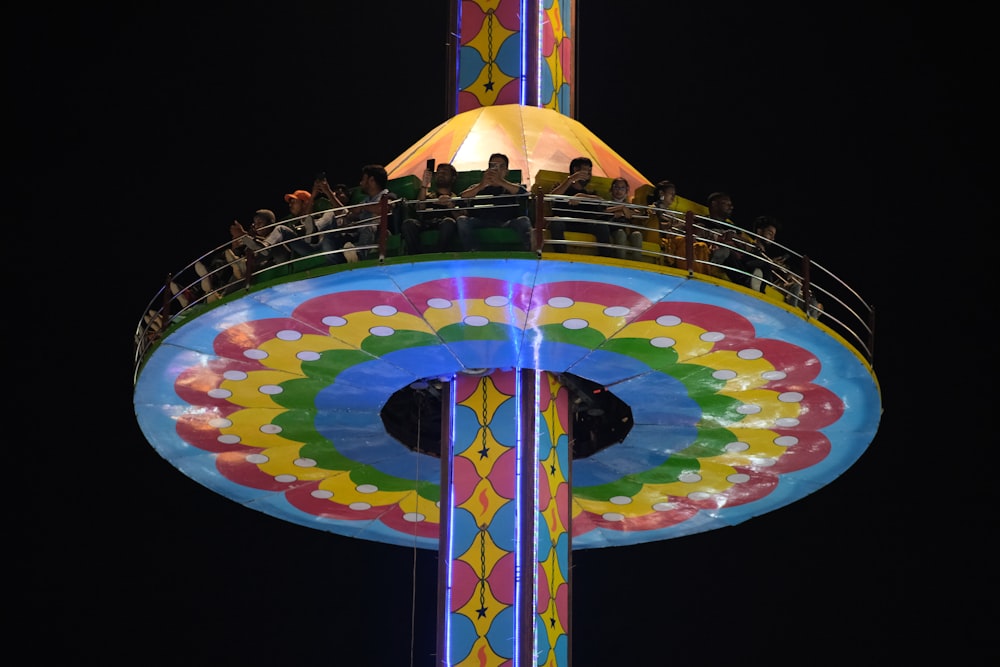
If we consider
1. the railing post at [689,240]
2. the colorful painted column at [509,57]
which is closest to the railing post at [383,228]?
the railing post at [689,240]

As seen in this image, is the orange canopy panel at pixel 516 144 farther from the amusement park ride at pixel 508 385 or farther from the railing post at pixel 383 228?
the railing post at pixel 383 228

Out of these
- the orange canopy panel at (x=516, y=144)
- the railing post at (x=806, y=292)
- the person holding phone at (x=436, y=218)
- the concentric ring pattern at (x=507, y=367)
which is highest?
the orange canopy panel at (x=516, y=144)

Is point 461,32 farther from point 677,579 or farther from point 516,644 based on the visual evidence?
point 677,579

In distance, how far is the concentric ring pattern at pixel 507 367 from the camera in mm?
25125

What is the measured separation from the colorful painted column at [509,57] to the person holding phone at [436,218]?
4.89 meters

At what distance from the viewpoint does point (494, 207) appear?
24.6 metres

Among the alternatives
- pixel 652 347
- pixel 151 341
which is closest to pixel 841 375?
pixel 652 347

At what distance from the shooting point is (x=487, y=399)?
27.3m

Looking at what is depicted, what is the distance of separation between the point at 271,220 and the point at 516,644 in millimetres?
6863

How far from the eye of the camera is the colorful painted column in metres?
30.4

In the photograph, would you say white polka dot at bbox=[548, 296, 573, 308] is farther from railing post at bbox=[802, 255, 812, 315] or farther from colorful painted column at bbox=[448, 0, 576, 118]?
colorful painted column at bbox=[448, 0, 576, 118]

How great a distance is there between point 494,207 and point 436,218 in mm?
861

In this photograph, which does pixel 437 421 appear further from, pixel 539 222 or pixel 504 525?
pixel 539 222

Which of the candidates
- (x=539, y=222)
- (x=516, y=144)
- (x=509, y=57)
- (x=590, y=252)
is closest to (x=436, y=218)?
(x=539, y=222)
